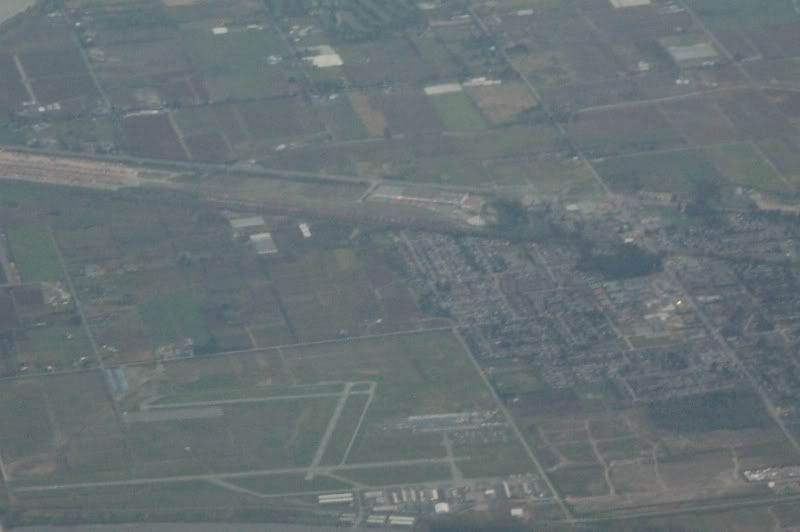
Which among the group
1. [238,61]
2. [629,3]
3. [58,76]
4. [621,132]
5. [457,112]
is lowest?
[629,3]

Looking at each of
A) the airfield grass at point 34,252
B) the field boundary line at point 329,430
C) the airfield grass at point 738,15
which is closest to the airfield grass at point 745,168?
the airfield grass at point 738,15


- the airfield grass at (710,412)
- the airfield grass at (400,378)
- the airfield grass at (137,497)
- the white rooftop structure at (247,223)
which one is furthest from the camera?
the white rooftop structure at (247,223)

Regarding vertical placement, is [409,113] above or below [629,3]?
above

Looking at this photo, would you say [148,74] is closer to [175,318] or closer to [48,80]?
[48,80]

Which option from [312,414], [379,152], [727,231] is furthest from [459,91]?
[312,414]

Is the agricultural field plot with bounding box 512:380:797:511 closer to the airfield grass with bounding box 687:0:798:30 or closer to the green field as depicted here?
the green field

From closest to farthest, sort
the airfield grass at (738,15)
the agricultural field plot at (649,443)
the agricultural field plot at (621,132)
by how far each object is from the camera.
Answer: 1. the agricultural field plot at (649,443)
2. the agricultural field plot at (621,132)
3. the airfield grass at (738,15)

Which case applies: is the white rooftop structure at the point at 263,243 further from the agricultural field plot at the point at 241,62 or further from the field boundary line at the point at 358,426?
the agricultural field plot at the point at 241,62

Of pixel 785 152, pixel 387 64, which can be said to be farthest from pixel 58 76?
pixel 785 152
